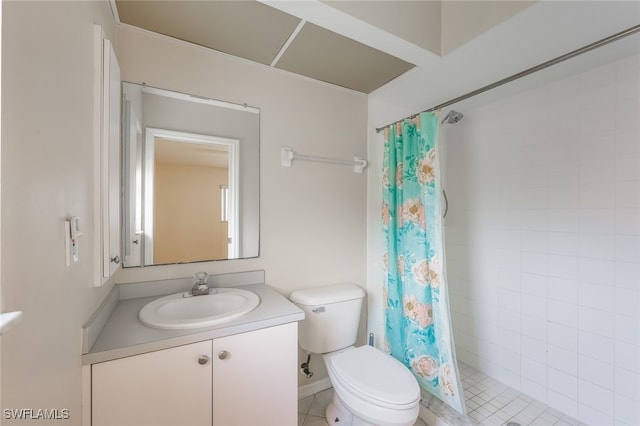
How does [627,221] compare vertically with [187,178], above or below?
below

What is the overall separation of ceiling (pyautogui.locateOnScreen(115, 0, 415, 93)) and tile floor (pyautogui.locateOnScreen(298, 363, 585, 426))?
209cm

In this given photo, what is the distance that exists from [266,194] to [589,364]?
7.15ft

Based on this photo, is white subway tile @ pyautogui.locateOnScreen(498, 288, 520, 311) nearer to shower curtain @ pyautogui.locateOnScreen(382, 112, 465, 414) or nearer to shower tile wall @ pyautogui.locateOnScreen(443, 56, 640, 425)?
shower tile wall @ pyautogui.locateOnScreen(443, 56, 640, 425)

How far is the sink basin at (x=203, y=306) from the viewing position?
3.80 ft

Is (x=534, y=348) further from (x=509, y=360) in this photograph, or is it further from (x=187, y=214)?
(x=187, y=214)

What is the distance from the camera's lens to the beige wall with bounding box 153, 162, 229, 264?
1.42m

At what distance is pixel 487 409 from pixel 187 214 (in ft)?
7.26

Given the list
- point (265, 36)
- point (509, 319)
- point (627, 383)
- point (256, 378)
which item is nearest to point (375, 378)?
point (256, 378)

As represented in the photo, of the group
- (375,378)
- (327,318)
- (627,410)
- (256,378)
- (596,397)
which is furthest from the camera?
(327,318)

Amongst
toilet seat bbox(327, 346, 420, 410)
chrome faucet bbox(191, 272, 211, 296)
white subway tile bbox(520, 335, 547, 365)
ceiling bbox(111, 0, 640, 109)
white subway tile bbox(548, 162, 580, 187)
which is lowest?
white subway tile bbox(520, 335, 547, 365)

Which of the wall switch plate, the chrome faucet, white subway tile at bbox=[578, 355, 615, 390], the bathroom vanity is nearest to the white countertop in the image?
the bathroom vanity

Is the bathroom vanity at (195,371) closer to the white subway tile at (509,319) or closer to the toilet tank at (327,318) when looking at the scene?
the toilet tank at (327,318)

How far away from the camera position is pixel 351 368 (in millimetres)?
1379

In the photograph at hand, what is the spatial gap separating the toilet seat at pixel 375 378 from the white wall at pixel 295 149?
1.68 feet
